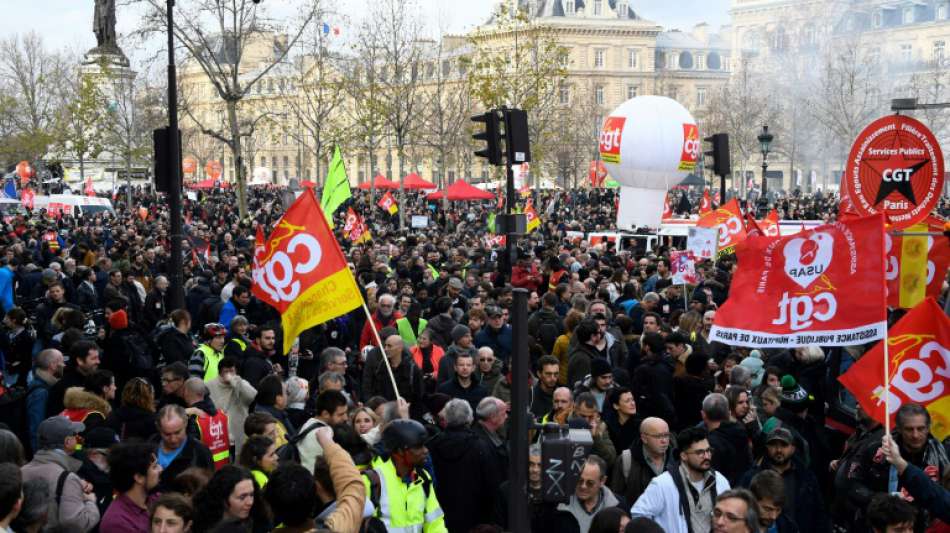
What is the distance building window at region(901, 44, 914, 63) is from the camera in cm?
6725

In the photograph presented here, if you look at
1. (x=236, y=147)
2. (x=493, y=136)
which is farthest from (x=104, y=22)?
(x=236, y=147)

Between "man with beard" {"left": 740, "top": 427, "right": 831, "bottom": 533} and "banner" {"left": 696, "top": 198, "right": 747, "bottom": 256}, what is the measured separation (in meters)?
12.5

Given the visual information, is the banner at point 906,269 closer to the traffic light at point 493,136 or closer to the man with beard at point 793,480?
the man with beard at point 793,480

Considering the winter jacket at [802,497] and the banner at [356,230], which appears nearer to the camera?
the winter jacket at [802,497]

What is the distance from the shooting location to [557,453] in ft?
18.3

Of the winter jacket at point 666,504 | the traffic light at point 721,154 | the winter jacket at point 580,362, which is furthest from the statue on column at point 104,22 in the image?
the winter jacket at point 666,504

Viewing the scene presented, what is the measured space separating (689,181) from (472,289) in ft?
117

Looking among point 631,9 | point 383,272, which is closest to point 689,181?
point 383,272

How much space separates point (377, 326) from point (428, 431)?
4.94 m

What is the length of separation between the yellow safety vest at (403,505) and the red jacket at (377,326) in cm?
517

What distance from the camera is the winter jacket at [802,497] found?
7.20 metres

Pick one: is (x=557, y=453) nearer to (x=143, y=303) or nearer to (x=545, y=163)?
(x=143, y=303)

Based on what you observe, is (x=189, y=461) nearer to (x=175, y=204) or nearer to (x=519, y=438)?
(x=519, y=438)

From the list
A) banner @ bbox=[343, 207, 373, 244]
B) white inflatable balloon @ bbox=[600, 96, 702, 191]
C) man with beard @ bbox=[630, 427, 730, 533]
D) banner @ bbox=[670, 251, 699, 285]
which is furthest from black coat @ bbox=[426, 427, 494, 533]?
white inflatable balloon @ bbox=[600, 96, 702, 191]
